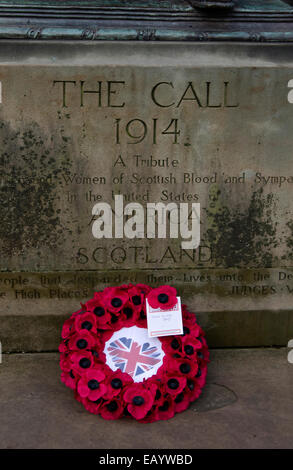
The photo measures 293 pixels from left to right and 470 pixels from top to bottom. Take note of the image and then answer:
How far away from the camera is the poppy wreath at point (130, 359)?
2576mm

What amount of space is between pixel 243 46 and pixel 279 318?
181 cm

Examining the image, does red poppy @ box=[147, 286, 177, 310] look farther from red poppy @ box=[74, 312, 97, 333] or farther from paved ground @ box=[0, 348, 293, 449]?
paved ground @ box=[0, 348, 293, 449]

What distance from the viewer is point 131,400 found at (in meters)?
2.54

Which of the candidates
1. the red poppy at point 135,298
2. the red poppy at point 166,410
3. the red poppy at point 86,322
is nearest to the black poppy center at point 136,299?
the red poppy at point 135,298

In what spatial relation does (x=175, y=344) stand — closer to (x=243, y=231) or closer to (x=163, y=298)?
(x=163, y=298)

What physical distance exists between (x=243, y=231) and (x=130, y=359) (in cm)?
114

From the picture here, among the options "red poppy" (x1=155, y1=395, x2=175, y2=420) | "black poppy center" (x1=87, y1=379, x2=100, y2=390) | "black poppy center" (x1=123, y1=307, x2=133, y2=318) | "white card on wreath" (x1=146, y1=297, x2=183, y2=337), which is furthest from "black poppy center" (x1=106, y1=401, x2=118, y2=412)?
"black poppy center" (x1=123, y1=307, x2=133, y2=318)

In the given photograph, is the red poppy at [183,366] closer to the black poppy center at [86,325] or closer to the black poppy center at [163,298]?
the black poppy center at [163,298]

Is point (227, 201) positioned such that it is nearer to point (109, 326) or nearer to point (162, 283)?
point (162, 283)

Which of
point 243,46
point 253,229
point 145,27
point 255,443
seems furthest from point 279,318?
point 145,27

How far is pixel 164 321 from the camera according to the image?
283 cm

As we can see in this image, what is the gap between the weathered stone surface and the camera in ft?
9.87

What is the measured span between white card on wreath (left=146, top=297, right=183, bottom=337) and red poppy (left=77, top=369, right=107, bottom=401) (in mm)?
385

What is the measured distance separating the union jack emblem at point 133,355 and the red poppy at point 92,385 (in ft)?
0.57
